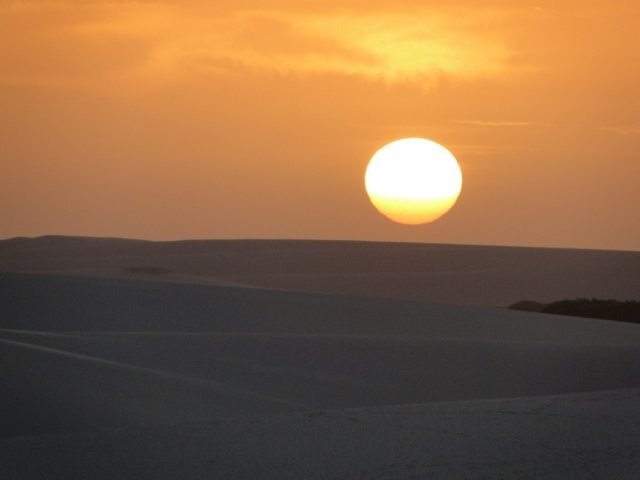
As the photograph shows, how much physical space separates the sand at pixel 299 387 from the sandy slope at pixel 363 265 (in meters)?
15.8

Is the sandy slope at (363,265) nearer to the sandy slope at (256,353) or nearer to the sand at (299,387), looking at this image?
the sandy slope at (256,353)

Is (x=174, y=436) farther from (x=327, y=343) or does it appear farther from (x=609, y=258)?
(x=609, y=258)

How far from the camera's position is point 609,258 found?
5041 centimetres

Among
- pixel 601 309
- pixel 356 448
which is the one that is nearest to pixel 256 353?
pixel 356 448

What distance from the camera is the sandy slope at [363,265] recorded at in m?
40.2

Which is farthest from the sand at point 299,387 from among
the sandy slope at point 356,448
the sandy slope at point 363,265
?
the sandy slope at point 363,265

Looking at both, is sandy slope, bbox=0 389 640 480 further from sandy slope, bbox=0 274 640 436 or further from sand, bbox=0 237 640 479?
sandy slope, bbox=0 274 640 436

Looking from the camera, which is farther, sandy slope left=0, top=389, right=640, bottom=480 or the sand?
the sand

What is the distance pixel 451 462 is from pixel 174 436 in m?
1.79

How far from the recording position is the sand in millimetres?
6863

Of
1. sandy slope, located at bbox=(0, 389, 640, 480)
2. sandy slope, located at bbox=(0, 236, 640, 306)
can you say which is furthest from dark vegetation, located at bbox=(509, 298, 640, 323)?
sandy slope, located at bbox=(0, 389, 640, 480)

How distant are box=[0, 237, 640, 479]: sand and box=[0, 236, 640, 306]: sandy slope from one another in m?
15.8

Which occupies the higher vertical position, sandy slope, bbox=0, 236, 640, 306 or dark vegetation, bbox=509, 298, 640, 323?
sandy slope, bbox=0, 236, 640, 306

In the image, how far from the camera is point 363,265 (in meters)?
50.3
